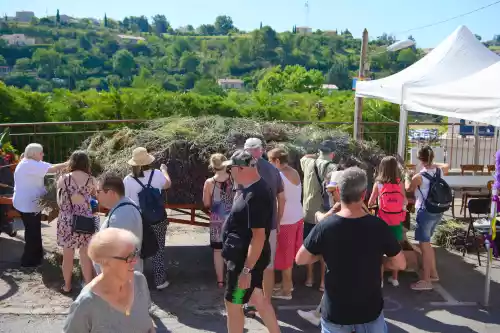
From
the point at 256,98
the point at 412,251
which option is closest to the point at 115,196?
the point at 412,251

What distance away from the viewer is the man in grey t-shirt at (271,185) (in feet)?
15.7

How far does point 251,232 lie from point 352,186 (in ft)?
2.99

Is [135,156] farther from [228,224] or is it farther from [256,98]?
[256,98]

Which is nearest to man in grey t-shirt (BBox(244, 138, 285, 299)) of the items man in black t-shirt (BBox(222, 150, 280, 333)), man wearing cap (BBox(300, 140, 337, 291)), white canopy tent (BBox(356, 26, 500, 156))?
man wearing cap (BBox(300, 140, 337, 291))

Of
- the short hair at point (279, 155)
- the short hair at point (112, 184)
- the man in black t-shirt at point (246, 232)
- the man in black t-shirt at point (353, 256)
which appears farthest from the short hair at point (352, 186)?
the short hair at point (279, 155)

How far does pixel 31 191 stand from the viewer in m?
5.95

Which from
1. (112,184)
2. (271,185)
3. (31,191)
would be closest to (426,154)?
(271,185)

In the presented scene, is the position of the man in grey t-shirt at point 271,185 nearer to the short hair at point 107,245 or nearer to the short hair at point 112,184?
the short hair at point 112,184

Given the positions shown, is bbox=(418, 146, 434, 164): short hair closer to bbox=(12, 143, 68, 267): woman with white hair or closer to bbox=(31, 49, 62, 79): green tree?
bbox=(12, 143, 68, 267): woman with white hair

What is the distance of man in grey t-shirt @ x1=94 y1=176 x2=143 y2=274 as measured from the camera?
147 inches

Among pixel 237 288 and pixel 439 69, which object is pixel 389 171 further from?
pixel 439 69

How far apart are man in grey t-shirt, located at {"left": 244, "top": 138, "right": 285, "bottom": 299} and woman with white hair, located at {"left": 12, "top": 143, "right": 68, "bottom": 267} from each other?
2.17 m

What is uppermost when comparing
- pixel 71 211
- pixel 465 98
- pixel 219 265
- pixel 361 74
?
pixel 361 74

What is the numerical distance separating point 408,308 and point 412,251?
124cm
